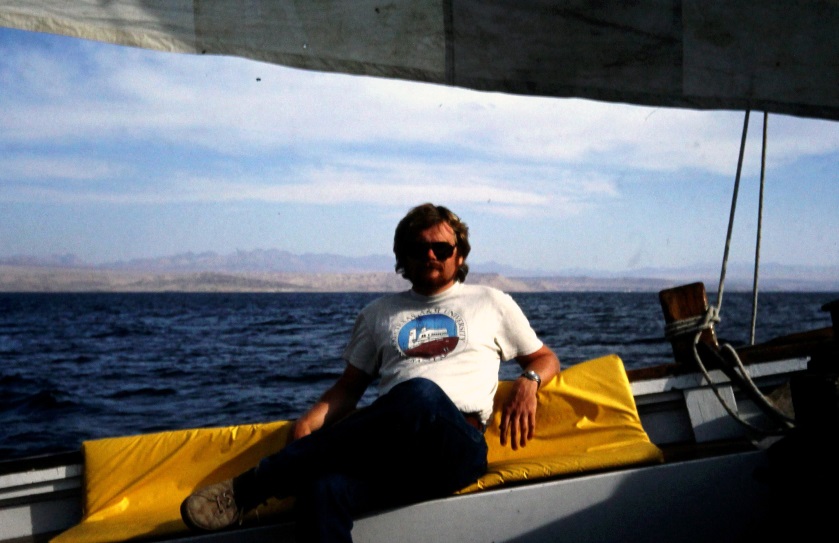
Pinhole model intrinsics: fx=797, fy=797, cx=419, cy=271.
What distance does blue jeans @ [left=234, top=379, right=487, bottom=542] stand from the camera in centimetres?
262

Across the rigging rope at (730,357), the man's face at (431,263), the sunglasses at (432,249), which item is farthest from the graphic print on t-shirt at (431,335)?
the rigging rope at (730,357)

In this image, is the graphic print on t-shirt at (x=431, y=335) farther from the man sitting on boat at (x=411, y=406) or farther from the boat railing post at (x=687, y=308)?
the boat railing post at (x=687, y=308)

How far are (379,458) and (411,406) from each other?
21 cm

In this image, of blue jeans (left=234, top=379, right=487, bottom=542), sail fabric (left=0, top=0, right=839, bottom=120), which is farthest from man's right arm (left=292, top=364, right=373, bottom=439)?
sail fabric (left=0, top=0, right=839, bottom=120)

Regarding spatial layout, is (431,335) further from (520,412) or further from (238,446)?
(238,446)

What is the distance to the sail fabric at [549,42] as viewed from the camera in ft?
9.15

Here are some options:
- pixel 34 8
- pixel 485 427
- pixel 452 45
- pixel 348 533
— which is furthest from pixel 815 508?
pixel 34 8

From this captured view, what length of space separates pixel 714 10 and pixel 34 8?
2.40m

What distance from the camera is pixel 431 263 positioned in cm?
314

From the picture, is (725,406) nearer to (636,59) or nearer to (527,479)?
(527,479)

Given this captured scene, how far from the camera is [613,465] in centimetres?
286

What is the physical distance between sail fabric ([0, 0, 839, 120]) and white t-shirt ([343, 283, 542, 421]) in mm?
855

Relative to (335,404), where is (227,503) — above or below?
below

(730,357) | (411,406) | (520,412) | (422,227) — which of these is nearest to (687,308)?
(730,357)
